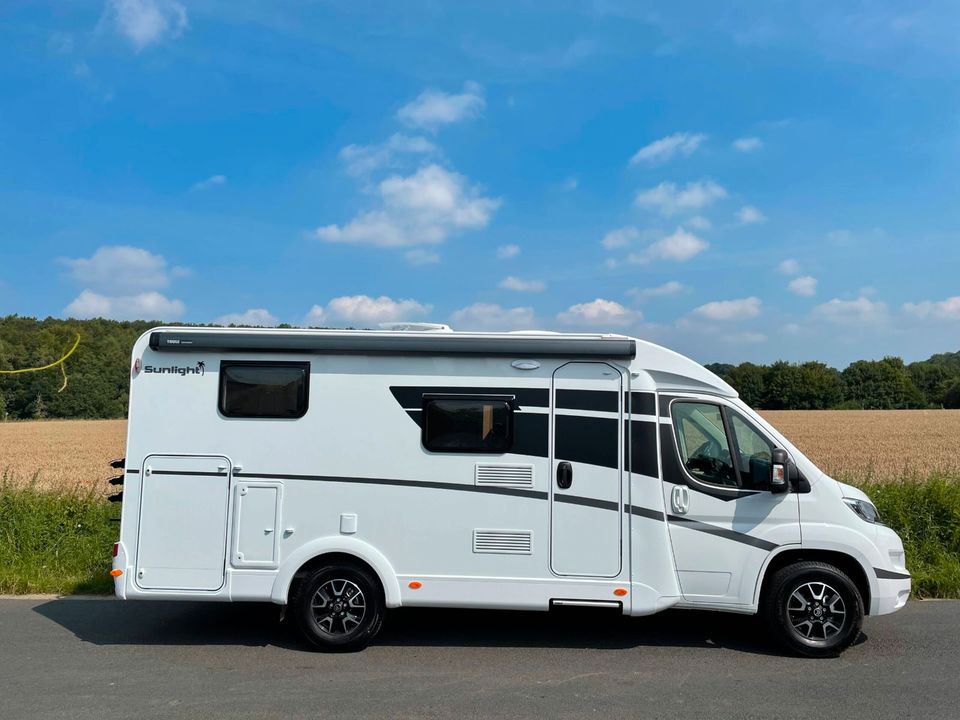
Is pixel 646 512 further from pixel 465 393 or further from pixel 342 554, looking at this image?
pixel 342 554

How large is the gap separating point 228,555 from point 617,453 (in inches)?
126

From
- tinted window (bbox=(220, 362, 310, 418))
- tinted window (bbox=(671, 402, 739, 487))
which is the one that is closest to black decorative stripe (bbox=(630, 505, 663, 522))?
tinted window (bbox=(671, 402, 739, 487))

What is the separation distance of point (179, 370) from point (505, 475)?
2793mm

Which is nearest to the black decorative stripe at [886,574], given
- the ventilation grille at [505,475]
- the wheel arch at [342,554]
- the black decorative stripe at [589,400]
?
the black decorative stripe at [589,400]

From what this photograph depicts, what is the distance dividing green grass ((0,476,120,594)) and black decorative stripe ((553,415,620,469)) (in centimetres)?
532

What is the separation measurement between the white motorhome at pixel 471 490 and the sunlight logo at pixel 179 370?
0.6 inches

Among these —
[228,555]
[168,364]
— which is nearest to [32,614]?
[228,555]

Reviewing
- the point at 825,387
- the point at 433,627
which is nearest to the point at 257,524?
the point at 433,627

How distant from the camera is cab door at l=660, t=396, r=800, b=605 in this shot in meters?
5.55

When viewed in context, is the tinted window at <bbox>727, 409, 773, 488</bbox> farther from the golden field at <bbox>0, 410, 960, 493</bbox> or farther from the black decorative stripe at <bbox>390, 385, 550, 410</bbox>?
the golden field at <bbox>0, 410, 960, 493</bbox>

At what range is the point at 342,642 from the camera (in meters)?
5.64

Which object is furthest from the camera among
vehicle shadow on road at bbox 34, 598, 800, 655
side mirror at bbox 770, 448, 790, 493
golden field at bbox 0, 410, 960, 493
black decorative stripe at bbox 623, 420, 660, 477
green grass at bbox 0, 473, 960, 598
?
golden field at bbox 0, 410, 960, 493

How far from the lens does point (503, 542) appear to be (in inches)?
220

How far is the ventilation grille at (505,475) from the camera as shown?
5.62m
